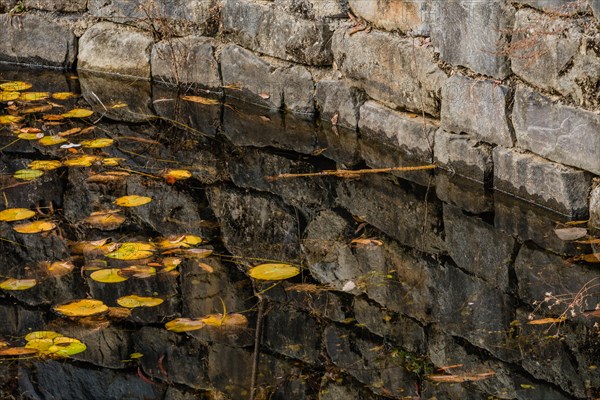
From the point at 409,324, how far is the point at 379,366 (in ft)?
0.97

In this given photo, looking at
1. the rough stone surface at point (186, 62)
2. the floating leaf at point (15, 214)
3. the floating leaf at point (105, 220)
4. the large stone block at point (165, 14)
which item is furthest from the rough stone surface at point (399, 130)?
the floating leaf at point (15, 214)

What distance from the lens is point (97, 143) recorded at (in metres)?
4.88

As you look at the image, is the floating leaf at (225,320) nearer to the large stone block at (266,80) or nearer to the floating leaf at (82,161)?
the floating leaf at (82,161)

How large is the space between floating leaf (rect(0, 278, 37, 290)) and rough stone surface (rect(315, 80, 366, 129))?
2019 mm

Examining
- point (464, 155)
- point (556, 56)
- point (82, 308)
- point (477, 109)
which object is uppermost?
point (556, 56)

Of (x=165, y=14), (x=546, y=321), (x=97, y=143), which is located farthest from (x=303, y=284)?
(x=165, y=14)

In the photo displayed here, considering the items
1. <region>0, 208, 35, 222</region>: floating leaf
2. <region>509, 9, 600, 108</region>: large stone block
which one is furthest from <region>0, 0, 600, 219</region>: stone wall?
<region>0, 208, 35, 222</region>: floating leaf

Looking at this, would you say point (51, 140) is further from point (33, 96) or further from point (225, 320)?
point (225, 320)

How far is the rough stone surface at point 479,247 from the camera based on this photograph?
3514 millimetres

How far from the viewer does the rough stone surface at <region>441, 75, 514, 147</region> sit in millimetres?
4176

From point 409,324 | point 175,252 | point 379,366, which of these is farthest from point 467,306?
point 175,252

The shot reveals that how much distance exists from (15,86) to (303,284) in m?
2.99

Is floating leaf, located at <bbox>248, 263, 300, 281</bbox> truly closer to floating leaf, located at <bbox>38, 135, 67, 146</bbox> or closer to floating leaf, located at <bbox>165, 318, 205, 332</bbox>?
floating leaf, located at <bbox>165, 318, 205, 332</bbox>

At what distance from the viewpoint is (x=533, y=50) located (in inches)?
156
